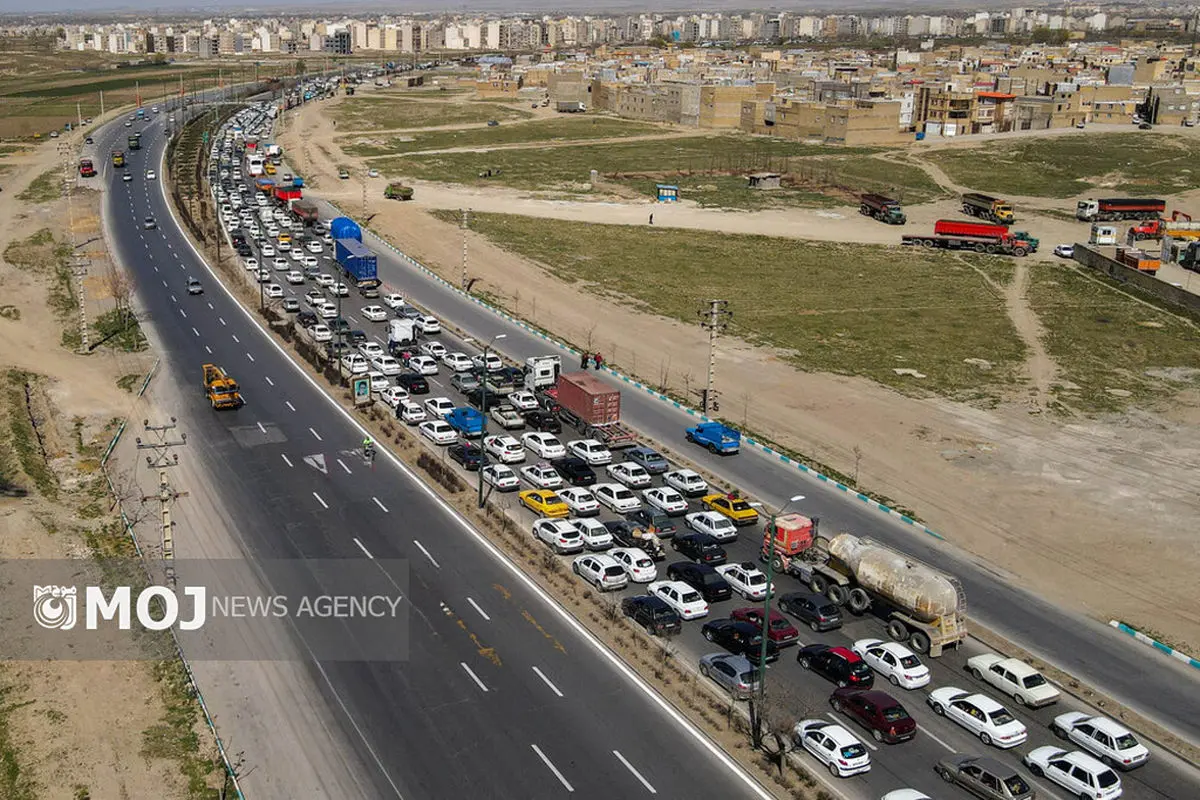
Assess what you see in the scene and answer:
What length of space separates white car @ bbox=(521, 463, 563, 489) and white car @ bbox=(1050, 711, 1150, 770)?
22.6 meters

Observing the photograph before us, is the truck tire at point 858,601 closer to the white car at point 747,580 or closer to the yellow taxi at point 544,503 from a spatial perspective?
the white car at point 747,580

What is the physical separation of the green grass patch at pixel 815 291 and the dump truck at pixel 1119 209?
28.7m

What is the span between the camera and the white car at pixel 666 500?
4491cm

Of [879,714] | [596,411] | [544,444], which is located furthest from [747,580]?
[596,411]

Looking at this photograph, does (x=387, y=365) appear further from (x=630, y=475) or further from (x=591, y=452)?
(x=630, y=475)

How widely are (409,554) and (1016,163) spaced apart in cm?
14217

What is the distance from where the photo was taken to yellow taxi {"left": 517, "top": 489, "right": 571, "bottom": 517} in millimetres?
44062

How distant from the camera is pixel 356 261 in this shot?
81.7m

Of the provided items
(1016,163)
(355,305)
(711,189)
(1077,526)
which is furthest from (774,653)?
(1016,163)

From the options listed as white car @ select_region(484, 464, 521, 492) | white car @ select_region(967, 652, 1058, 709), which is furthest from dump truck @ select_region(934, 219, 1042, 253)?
white car @ select_region(967, 652, 1058, 709)

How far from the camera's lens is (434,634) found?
34.5 m

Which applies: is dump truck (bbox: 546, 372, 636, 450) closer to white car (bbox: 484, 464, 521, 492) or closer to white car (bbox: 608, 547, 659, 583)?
white car (bbox: 484, 464, 521, 492)

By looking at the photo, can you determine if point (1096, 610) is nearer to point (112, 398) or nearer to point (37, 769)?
point (37, 769)

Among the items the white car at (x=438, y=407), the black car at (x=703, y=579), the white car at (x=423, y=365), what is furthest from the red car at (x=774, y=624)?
the white car at (x=423, y=365)
